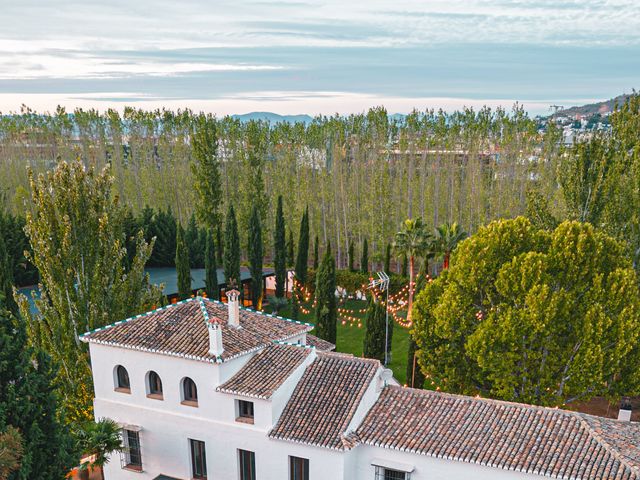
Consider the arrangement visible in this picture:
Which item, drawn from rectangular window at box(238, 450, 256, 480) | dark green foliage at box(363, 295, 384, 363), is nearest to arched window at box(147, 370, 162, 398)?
rectangular window at box(238, 450, 256, 480)

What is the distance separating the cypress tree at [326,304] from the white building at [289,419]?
1091 centimetres

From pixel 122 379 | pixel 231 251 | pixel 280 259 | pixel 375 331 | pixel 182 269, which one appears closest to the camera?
pixel 122 379

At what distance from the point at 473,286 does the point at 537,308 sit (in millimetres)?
2873

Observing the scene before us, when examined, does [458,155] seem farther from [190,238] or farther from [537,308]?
[537,308]

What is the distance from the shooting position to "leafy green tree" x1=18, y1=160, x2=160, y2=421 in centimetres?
2244

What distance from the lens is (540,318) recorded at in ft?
69.4

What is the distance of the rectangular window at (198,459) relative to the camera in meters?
19.3

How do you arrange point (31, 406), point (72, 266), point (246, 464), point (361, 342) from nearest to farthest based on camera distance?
point (31, 406), point (246, 464), point (72, 266), point (361, 342)

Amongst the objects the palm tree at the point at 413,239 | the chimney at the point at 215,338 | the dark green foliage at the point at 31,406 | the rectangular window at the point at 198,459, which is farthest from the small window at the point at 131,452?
the palm tree at the point at 413,239

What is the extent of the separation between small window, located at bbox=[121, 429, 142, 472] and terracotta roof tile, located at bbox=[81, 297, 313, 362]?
11.8 ft

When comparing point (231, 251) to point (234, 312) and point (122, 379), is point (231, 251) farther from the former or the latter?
point (234, 312)

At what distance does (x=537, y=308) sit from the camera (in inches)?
830

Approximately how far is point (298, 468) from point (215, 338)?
5.00 m

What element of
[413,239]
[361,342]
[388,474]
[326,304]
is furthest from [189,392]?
[413,239]
